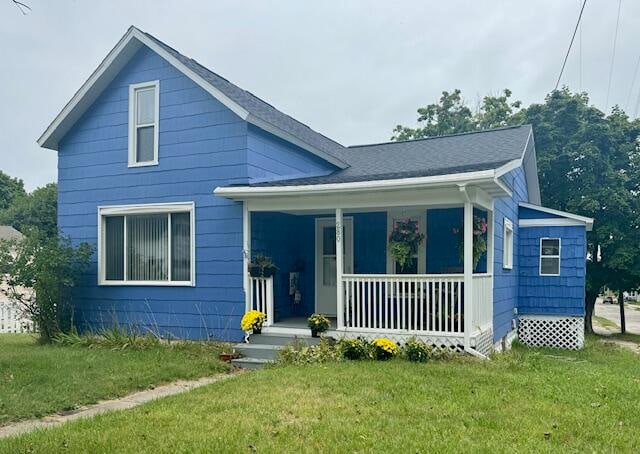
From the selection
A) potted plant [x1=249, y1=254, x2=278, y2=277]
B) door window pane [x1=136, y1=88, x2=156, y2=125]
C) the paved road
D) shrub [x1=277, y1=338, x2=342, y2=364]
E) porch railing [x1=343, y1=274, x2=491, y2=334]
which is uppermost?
door window pane [x1=136, y1=88, x2=156, y2=125]

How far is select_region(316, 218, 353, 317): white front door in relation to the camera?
11.0 m

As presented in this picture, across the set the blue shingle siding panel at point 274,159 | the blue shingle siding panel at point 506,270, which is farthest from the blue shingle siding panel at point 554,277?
the blue shingle siding panel at point 274,159

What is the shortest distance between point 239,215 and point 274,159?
147 centimetres

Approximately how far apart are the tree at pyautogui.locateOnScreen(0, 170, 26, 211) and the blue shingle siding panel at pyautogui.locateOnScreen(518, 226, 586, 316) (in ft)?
146

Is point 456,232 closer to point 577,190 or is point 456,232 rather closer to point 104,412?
point 104,412

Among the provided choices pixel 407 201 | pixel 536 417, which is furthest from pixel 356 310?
pixel 536 417

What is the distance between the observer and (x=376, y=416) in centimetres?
491

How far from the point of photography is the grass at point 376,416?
4.25 metres

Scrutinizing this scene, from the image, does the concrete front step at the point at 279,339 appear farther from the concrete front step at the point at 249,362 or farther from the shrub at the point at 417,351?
the shrub at the point at 417,351

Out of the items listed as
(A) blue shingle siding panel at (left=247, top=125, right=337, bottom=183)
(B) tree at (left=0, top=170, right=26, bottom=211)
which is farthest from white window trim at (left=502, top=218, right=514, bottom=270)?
(B) tree at (left=0, top=170, right=26, bottom=211)

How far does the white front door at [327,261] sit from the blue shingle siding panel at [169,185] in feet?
7.77

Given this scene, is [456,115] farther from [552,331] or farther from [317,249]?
[317,249]

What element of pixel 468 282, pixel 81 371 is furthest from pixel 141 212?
pixel 468 282

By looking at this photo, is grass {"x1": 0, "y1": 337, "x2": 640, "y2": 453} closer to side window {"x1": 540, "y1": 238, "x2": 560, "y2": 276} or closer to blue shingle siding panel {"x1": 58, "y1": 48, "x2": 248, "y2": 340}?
blue shingle siding panel {"x1": 58, "y1": 48, "x2": 248, "y2": 340}
